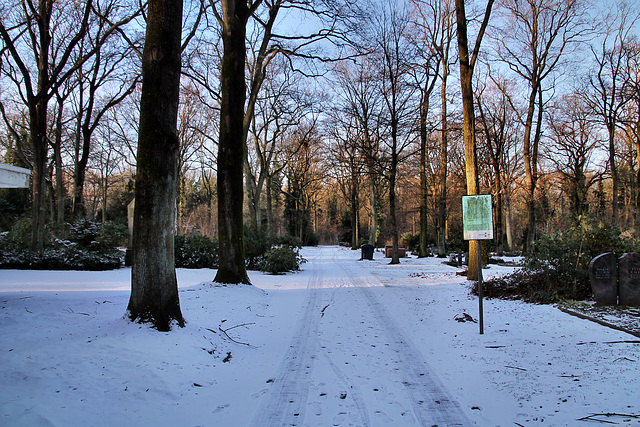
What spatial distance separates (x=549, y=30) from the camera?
22.7 metres

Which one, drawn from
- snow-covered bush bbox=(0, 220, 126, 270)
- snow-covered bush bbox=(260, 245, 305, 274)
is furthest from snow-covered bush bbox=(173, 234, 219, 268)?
snow-covered bush bbox=(0, 220, 126, 270)

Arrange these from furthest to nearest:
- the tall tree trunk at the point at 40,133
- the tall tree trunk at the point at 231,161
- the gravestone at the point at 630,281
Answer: the tall tree trunk at the point at 40,133 → the tall tree trunk at the point at 231,161 → the gravestone at the point at 630,281

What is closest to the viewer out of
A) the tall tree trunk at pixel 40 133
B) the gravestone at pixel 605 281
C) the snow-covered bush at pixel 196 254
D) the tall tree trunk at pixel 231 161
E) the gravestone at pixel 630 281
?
the gravestone at pixel 630 281

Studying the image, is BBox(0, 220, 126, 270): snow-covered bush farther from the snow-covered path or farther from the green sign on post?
the green sign on post

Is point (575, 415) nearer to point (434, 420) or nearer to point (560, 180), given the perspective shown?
point (434, 420)

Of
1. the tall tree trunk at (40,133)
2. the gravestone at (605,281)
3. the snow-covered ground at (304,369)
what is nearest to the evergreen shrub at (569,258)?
the gravestone at (605,281)

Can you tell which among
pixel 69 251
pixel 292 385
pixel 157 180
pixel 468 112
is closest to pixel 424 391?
pixel 292 385

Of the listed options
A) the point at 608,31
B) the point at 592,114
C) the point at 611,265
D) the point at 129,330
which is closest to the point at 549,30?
the point at 608,31

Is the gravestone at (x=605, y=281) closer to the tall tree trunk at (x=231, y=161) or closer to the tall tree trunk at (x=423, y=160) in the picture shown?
the tall tree trunk at (x=231, y=161)

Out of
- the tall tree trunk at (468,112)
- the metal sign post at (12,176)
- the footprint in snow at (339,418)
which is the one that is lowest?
the footprint in snow at (339,418)

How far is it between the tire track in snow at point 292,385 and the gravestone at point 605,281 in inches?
220

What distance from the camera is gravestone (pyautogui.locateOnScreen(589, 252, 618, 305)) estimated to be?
7.25 metres

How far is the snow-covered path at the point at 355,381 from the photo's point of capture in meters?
3.47

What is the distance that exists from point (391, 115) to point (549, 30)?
11133mm
